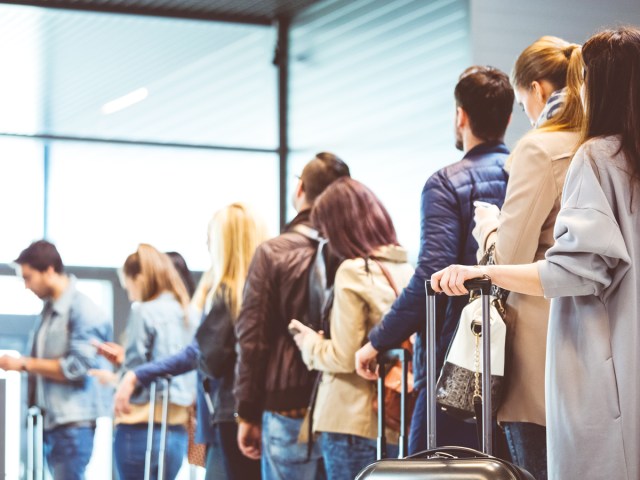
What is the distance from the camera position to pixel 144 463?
6098mm

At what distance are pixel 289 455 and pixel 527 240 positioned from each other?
1834 millimetres

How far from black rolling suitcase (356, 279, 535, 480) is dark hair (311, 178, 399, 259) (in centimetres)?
146

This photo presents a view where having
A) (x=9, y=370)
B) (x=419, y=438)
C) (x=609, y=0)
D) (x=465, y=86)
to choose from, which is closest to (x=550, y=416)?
(x=419, y=438)

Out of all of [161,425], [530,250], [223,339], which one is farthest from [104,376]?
[530,250]

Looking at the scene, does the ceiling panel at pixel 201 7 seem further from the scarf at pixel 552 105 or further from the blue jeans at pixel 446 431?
the scarf at pixel 552 105

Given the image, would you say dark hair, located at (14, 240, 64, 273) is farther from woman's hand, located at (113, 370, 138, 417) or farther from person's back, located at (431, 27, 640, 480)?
person's back, located at (431, 27, 640, 480)

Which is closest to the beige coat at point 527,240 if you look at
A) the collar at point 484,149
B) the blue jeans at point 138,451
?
the collar at point 484,149

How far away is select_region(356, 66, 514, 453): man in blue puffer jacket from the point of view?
11.2 ft

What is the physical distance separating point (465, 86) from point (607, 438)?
152cm

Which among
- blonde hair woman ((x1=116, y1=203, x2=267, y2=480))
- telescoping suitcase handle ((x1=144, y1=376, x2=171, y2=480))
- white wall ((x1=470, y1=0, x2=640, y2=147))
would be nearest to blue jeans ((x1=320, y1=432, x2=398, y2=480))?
blonde hair woman ((x1=116, y1=203, x2=267, y2=480))

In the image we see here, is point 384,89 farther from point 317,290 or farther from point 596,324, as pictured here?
point 596,324

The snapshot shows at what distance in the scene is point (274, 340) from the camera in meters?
4.58

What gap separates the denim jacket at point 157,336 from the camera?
6.12 m

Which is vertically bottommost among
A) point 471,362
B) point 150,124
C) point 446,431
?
point 446,431
